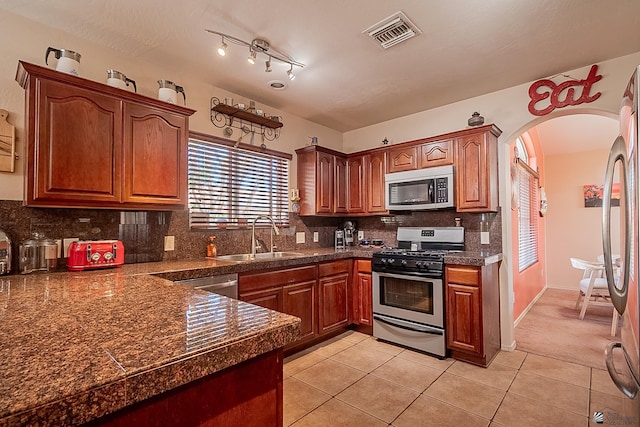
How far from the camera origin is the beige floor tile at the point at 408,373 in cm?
246

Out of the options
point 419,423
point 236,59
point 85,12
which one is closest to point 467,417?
point 419,423

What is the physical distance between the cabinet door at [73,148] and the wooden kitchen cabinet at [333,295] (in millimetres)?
1985

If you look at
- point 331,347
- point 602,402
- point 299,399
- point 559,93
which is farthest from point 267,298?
point 559,93

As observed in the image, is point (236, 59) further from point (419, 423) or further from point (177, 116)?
point (419, 423)

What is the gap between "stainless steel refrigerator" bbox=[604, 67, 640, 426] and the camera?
1.05m

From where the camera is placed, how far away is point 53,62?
217cm

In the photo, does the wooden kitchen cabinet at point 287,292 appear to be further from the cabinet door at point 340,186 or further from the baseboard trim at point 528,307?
the baseboard trim at point 528,307

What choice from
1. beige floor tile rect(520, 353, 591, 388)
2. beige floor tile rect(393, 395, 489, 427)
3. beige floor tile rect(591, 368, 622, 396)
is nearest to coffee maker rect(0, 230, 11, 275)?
beige floor tile rect(393, 395, 489, 427)

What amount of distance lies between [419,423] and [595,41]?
3.04 metres

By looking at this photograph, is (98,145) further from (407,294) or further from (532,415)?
(532,415)

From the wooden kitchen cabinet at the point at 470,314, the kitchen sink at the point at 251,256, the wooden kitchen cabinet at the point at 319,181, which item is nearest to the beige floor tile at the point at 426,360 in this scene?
the wooden kitchen cabinet at the point at 470,314

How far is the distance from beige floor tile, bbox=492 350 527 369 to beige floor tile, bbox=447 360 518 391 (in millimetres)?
79

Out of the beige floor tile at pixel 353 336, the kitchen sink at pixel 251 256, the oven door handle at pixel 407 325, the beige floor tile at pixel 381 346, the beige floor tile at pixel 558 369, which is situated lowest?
the beige floor tile at pixel 353 336

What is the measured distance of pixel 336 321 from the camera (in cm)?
337
